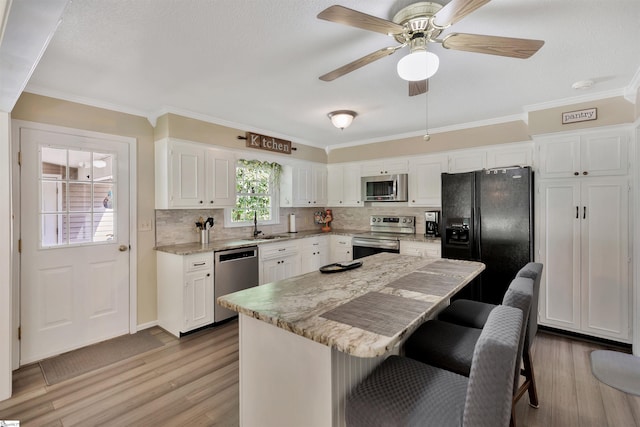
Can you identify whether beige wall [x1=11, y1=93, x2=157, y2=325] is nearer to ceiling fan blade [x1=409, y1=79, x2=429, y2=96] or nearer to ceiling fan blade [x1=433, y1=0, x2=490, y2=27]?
ceiling fan blade [x1=409, y1=79, x2=429, y2=96]

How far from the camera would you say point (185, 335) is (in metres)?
3.20

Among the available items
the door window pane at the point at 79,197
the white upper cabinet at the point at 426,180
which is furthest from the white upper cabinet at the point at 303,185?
the door window pane at the point at 79,197

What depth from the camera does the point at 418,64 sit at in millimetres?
1685

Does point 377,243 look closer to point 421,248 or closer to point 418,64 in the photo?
point 421,248

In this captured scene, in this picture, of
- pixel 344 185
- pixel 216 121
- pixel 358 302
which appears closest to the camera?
pixel 358 302

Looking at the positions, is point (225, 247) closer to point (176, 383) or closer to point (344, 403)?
point (176, 383)

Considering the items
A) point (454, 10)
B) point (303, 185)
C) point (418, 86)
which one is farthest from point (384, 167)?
point (454, 10)

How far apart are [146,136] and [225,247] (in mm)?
1534

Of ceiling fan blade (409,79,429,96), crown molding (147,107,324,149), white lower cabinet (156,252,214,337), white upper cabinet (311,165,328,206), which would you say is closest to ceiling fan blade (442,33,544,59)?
ceiling fan blade (409,79,429,96)

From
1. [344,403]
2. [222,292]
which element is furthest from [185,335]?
[344,403]

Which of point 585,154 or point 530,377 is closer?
point 530,377

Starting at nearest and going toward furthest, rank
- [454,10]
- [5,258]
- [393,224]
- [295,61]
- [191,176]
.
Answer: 1. [454,10]
2. [5,258]
3. [295,61]
4. [191,176]
5. [393,224]

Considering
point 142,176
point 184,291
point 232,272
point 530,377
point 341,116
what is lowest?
point 530,377

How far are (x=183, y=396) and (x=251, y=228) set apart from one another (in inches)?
101
